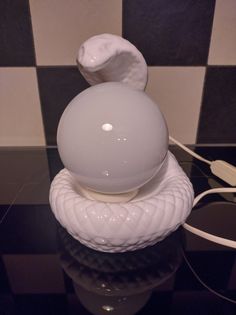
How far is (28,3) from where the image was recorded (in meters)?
0.56

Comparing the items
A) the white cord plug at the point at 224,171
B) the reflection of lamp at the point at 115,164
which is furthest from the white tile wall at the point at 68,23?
the white cord plug at the point at 224,171

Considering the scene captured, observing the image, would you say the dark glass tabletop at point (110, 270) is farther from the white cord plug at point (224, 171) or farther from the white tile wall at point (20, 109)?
the white tile wall at point (20, 109)

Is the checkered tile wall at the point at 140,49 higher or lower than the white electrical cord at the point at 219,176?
higher

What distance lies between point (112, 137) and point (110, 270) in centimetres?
17

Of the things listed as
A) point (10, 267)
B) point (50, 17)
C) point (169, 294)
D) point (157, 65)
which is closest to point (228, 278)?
point (169, 294)

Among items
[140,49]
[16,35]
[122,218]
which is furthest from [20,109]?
[122,218]

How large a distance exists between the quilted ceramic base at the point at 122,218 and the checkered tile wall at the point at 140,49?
0.30 metres

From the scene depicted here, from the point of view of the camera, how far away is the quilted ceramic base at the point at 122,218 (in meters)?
0.36

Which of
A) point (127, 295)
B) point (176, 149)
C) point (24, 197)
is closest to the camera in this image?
point (127, 295)

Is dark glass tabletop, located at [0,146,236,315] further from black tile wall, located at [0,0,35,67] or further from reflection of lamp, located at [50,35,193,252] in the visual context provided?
black tile wall, located at [0,0,35,67]

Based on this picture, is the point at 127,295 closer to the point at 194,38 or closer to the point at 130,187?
the point at 130,187

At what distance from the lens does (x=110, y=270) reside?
375mm

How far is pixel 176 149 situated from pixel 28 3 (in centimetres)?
42

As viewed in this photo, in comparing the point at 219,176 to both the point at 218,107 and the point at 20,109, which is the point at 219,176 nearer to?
the point at 218,107
